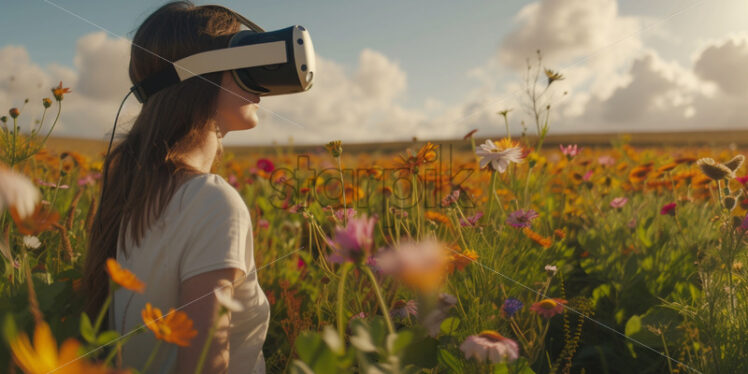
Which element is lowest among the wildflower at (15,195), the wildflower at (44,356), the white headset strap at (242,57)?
the wildflower at (44,356)

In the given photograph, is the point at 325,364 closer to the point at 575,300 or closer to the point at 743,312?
the point at 743,312

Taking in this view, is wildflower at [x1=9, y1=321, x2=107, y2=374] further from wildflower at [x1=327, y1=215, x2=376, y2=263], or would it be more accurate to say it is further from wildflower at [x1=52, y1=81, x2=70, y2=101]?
wildflower at [x1=52, y1=81, x2=70, y2=101]

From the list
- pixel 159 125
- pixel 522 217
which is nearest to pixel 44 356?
pixel 159 125

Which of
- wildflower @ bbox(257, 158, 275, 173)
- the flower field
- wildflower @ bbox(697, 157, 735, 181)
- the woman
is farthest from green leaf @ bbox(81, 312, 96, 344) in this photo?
wildflower @ bbox(257, 158, 275, 173)

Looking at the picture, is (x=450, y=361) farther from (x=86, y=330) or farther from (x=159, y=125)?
(x=159, y=125)

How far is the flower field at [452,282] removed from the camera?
35 centimetres

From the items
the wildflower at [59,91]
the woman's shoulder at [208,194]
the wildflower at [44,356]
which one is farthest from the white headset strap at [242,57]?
the wildflower at [44,356]

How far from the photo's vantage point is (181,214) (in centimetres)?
73

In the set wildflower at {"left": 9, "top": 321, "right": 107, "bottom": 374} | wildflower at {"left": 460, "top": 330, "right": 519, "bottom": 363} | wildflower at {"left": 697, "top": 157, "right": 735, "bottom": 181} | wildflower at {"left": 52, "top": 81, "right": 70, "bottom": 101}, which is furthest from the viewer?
wildflower at {"left": 697, "top": 157, "right": 735, "bottom": 181}

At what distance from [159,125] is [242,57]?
215 mm

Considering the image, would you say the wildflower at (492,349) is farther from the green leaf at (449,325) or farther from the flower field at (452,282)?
the green leaf at (449,325)

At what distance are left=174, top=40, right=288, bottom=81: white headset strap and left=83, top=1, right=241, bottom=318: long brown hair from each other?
39mm

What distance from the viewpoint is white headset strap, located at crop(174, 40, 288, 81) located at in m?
0.78

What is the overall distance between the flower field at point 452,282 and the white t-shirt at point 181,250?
0.05 metres
